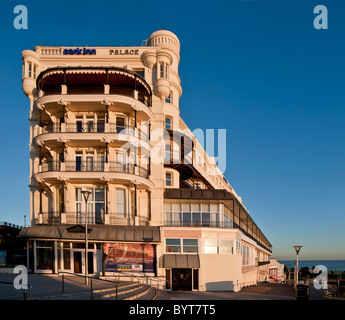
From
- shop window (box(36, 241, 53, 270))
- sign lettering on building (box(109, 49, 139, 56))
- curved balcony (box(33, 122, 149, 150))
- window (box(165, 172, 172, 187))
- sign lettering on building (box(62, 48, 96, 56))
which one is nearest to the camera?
shop window (box(36, 241, 53, 270))

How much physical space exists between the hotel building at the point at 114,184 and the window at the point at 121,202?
0.10 metres

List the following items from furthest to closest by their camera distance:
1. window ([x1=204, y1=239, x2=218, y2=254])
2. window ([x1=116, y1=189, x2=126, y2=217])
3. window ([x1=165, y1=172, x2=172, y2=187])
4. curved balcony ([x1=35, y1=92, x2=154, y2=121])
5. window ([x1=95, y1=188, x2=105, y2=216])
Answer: window ([x1=165, y1=172, x2=172, y2=187]), window ([x1=116, y1=189, x2=126, y2=217]), window ([x1=204, y1=239, x2=218, y2=254]), window ([x1=95, y1=188, x2=105, y2=216]), curved balcony ([x1=35, y1=92, x2=154, y2=121])

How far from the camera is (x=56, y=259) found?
91.2ft

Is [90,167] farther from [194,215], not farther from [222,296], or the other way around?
[222,296]

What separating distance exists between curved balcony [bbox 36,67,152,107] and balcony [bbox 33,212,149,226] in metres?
11.3

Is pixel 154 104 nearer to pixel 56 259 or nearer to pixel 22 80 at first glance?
pixel 22 80

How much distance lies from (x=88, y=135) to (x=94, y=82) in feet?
19.8

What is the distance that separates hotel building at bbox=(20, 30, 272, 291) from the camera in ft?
93.4

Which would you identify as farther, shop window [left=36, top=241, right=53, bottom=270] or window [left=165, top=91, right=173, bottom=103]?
window [left=165, top=91, right=173, bottom=103]

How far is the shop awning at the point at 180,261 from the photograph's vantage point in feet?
95.7

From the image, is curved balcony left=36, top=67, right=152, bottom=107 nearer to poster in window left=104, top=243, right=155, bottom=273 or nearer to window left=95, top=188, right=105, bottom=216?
window left=95, top=188, right=105, bottom=216

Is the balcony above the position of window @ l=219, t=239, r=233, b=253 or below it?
above

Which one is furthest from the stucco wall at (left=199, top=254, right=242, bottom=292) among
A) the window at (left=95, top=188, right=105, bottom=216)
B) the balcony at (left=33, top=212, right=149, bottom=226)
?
the window at (left=95, top=188, right=105, bottom=216)

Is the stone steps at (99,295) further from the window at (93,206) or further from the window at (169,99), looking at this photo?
the window at (169,99)
